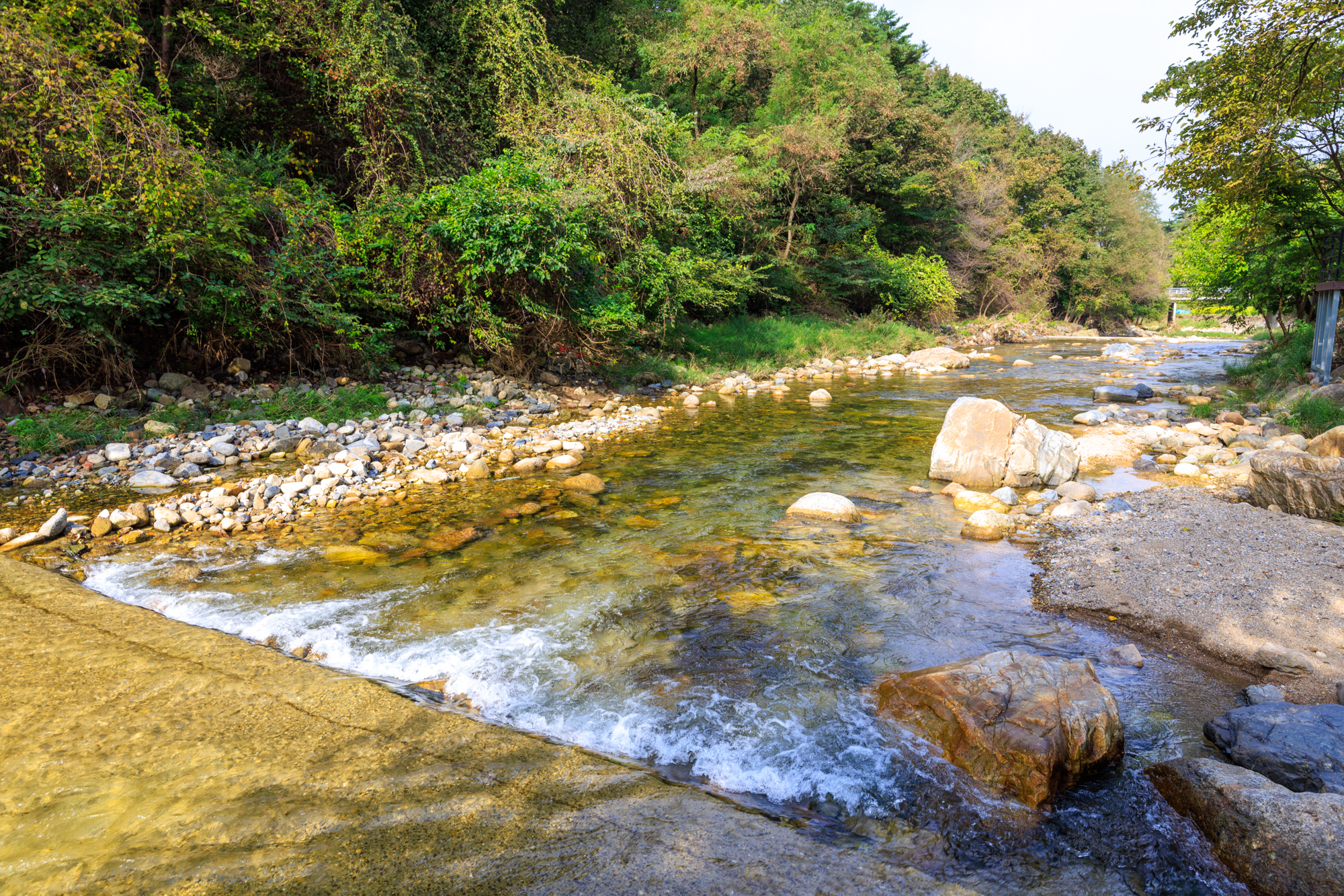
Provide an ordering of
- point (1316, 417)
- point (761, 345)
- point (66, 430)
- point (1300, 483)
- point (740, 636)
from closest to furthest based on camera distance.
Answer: point (740, 636) < point (1300, 483) < point (66, 430) < point (1316, 417) < point (761, 345)

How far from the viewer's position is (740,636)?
174 inches

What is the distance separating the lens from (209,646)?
3.93 m

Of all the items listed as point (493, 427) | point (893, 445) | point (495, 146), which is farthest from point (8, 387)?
point (893, 445)

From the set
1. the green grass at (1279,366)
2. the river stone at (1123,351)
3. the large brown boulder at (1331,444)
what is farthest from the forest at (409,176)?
the river stone at (1123,351)

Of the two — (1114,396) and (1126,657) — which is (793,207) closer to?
(1114,396)

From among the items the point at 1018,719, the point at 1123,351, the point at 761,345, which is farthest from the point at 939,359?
the point at 1018,719

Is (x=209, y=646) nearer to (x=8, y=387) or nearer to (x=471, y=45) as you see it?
(x=8, y=387)

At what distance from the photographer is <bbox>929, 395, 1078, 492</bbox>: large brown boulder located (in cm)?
778

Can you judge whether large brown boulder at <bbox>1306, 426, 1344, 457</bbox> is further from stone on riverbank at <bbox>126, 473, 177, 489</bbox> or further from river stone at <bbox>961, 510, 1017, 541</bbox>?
stone on riverbank at <bbox>126, 473, 177, 489</bbox>

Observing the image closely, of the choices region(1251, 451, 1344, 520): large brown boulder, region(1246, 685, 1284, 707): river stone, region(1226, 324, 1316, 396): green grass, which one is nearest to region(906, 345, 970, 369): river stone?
region(1226, 324, 1316, 396): green grass

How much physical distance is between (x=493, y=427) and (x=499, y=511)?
376 centimetres

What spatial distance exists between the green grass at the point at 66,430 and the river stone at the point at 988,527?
9.87 m

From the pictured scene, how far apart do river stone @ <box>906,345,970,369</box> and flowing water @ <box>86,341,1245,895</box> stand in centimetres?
1465

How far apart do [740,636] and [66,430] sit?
854 cm
